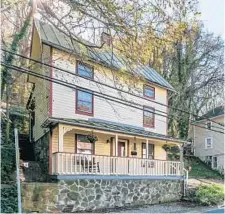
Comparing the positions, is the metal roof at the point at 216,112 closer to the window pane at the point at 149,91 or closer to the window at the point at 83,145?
the window pane at the point at 149,91

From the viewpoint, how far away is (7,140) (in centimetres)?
1634

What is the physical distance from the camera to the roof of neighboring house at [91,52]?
29.4 ft

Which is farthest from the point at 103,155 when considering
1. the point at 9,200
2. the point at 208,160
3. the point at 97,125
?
the point at 208,160

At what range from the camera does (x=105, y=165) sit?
15.9 m

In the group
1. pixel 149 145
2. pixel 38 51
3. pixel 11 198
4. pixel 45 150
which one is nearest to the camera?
pixel 11 198

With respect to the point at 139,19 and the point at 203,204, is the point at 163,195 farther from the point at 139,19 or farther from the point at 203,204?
the point at 139,19

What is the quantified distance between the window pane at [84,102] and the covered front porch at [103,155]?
1.09 metres

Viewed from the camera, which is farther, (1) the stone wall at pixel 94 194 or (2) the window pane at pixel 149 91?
(2) the window pane at pixel 149 91

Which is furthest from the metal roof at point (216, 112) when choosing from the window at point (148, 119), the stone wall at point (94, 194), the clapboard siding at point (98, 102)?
the stone wall at point (94, 194)

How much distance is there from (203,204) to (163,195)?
6.12 ft

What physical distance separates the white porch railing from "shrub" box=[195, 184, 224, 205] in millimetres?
1573

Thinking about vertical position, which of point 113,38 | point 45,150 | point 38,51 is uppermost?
point 38,51

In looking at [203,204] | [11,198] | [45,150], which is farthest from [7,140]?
[203,204]

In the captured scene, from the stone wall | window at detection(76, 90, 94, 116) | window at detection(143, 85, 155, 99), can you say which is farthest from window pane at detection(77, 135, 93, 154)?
window at detection(143, 85, 155, 99)
